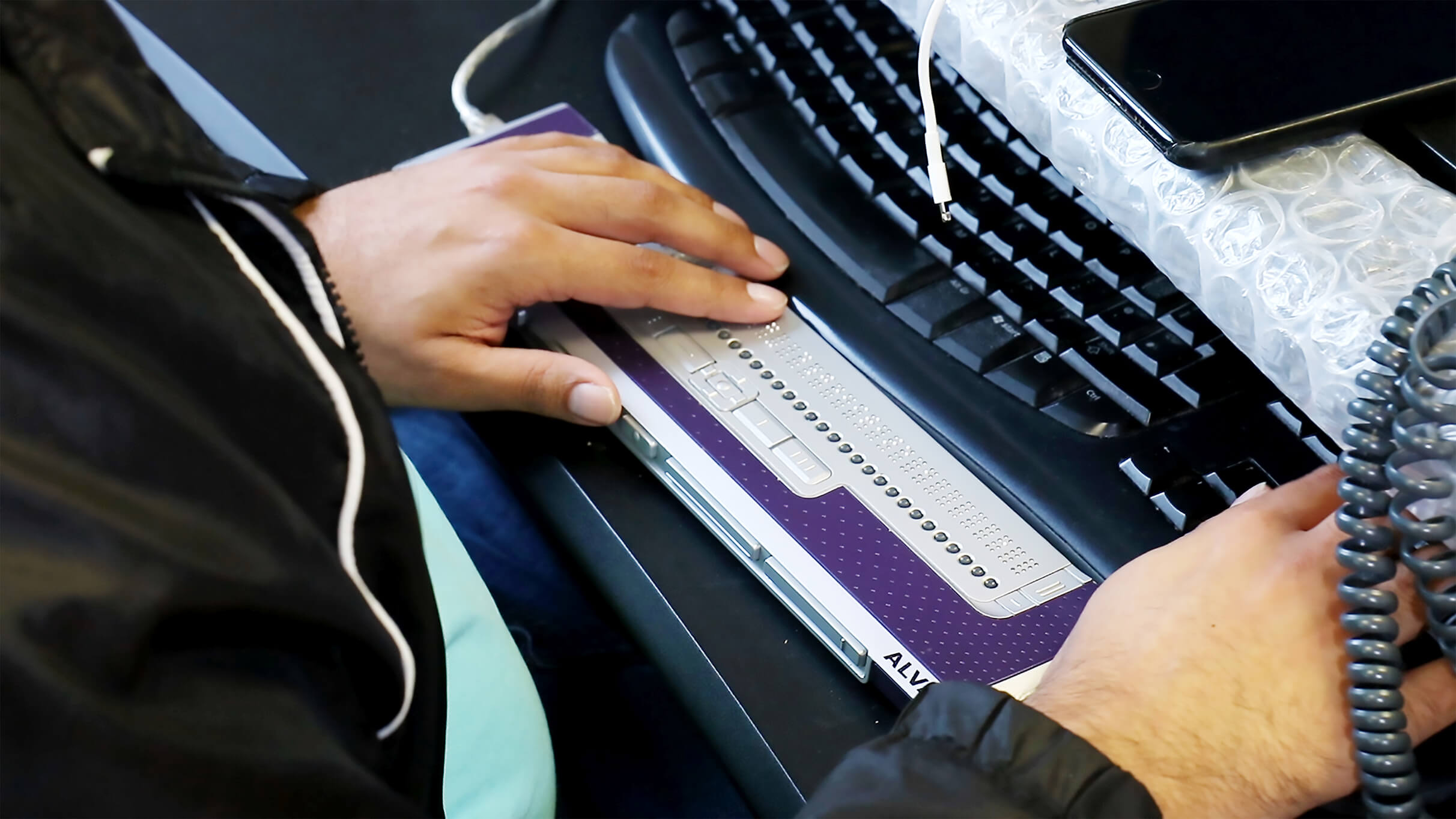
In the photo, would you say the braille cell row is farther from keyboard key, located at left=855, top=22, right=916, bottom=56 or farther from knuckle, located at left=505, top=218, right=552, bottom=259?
keyboard key, located at left=855, top=22, right=916, bottom=56

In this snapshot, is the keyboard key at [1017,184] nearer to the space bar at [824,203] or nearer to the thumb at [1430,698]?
the space bar at [824,203]

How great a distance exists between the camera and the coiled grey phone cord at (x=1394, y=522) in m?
0.43

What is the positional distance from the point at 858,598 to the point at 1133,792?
143 millimetres

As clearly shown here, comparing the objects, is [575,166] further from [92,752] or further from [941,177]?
[92,752]

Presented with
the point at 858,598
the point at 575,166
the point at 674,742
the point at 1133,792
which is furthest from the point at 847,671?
the point at 575,166

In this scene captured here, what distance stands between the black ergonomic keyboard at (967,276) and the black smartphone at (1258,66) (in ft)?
0.38

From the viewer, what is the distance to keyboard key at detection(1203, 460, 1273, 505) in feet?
1.77

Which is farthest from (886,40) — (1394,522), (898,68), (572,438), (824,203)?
(1394,522)

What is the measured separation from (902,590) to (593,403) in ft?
0.65

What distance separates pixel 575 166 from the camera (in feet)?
2.35

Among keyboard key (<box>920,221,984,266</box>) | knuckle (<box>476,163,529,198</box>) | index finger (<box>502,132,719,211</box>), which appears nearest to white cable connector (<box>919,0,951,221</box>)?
keyboard key (<box>920,221,984,266</box>)

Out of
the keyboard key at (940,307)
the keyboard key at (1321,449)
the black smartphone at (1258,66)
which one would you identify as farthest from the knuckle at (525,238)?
the keyboard key at (1321,449)

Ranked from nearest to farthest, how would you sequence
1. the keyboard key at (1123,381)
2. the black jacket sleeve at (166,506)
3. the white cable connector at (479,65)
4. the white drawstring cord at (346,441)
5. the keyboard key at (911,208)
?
the black jacket sleeve at (166,506) < the white drawstring cord at (346,441) < the keyboard key at (1123,381) < the keyboard key at (911,208) < the white cable connector at (479,65)

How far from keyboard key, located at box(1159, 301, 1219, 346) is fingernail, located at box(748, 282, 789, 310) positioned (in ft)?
0.68
